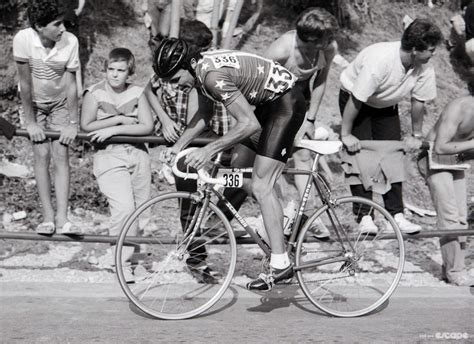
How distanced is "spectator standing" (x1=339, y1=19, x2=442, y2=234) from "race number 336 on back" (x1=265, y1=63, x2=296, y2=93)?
38.7 inches

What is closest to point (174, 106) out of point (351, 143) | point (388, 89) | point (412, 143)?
point (351, 143)

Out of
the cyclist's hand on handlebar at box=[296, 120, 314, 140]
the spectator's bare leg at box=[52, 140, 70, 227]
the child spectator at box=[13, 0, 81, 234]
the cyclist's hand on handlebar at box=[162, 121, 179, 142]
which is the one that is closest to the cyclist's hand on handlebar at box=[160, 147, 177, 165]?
the cyclist's hand on handlebar at box=[162, 121, 179, 142]

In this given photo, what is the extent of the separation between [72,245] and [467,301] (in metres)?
3.10

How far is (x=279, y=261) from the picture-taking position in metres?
5.67

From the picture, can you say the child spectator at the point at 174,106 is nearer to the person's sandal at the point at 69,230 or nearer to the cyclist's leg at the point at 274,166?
the cyclist's leg at the point at 274,166

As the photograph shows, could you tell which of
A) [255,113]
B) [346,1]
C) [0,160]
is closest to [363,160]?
[255,113]

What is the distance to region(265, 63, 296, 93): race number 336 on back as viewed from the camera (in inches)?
217

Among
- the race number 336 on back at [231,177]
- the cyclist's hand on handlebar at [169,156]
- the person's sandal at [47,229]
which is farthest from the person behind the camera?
the person's sandal at [47,229]

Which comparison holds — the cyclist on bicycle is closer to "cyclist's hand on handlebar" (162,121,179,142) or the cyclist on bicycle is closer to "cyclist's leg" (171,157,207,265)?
"cyclist's hand on handlebar" (162,121,179,142)

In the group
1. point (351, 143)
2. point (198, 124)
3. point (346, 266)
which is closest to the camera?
point (198, 124)

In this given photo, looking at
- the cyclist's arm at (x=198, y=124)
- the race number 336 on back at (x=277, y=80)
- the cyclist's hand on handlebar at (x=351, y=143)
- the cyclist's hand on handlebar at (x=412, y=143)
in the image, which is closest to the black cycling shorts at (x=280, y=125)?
the race number 336 on back at (x=277, y=80)

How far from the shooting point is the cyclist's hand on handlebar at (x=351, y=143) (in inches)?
254

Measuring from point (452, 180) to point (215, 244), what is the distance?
187cm

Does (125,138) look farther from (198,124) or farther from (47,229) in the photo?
(47,229)
